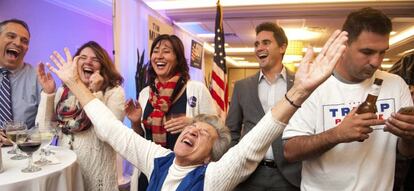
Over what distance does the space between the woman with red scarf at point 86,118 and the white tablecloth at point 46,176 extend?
4.1 inches

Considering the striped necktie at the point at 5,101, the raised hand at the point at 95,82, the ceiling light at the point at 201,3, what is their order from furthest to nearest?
1. the ceiling light at the point at 201,3
2. the striped necktie at the point at 5,101
3. the raised hand at the point at 95,82

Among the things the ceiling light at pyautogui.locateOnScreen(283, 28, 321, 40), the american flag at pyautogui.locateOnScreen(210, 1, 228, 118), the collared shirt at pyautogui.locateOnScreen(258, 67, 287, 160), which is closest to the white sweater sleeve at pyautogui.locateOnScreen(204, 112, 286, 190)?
the collared shirt at pyautogui.locateOnScreen(258, 67, 287, 160)

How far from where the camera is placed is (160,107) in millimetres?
2238

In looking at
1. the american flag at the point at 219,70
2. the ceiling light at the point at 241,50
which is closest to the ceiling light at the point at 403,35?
the ceiling light at the point at 241,50

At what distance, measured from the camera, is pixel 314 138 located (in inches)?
47.4

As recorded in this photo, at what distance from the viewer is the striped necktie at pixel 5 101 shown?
239 centimetres

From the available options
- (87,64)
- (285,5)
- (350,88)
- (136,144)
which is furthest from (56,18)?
(350,88)

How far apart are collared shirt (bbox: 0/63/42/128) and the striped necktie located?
0.03m

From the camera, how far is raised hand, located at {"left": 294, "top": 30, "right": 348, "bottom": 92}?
106 centimetres

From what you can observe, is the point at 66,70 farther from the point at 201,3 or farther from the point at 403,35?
the point at 403,35

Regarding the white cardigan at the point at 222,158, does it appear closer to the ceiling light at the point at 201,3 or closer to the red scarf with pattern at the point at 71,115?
the red scarf with pattern at the point at 71,115

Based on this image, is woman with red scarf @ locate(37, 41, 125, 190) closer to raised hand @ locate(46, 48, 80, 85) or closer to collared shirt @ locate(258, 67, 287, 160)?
raised hand @ locate(46, 48, 80, 85)

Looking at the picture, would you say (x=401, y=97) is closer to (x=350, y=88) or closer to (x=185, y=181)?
(x=350, y=88)

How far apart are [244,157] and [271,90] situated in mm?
1166
